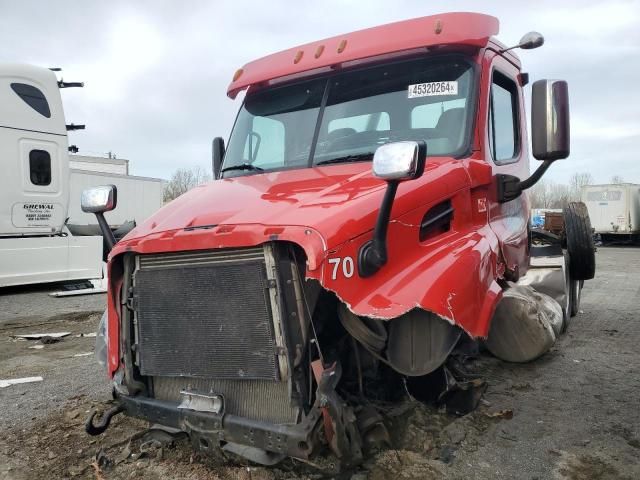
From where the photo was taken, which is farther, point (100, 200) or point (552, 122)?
point (100, 200)

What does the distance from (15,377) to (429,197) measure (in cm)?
426

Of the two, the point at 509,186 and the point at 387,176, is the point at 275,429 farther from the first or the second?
the point at 509,186

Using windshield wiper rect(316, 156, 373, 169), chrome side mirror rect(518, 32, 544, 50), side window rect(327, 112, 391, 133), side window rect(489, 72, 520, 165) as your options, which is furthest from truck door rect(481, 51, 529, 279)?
windshield wiper rect(316, 156, 373, 169)

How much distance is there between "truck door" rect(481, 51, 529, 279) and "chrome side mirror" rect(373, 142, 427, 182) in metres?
1.43

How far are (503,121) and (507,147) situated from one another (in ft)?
0.71

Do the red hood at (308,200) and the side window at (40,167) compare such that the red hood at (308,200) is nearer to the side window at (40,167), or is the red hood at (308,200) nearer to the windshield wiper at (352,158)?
the windshield wiper at (352,158)

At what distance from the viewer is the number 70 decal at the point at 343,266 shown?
2.54 m

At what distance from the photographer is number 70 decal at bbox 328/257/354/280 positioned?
254 centimetres

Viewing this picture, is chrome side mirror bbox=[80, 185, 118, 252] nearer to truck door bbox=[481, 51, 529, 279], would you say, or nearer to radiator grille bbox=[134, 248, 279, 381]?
radiator grille bbox=[134, 248, 279, 381]

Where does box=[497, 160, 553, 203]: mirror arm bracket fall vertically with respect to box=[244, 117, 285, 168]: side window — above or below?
below

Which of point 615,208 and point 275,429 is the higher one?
point 615,208

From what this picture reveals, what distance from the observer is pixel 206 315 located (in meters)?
2.79

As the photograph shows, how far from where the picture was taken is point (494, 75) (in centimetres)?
403

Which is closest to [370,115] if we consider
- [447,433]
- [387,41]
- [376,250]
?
[387,41]
